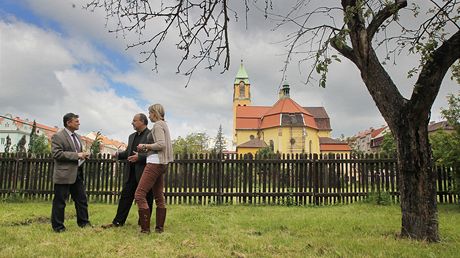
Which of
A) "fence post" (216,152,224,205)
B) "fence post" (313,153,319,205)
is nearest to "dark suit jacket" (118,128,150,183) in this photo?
"fence post" (216,152,224,205)

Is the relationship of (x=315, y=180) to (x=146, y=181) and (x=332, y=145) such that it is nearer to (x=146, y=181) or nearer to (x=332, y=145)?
(x=146, y=181)

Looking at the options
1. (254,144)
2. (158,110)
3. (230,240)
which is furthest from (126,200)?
(254,144)

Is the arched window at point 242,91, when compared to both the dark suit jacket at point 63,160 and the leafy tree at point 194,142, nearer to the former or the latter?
the leafy tree at point 194,142

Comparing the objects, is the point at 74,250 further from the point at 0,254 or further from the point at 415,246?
the point at 415,246

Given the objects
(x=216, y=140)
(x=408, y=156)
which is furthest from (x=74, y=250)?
(x=216, y=140)

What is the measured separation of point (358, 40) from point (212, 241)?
11.0ft

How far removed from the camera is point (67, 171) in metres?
5.30

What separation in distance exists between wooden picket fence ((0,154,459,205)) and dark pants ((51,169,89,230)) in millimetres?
4836

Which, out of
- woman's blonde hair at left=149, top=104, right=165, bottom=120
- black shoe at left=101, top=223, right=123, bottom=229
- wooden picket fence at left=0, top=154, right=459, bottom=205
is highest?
woman's blonde hair at left=149, top=104, right=165, bottom=120

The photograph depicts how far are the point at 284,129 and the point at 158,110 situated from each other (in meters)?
52.3

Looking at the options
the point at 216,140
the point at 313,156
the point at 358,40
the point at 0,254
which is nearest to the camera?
A: the point at 0,254

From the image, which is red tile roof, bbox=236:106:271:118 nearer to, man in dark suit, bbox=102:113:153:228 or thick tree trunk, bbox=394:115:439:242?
man in dark suit, bbox=102:113:153:228

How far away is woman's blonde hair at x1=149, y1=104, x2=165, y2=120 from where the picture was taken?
5.30 metres

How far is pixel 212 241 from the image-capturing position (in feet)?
14.8
